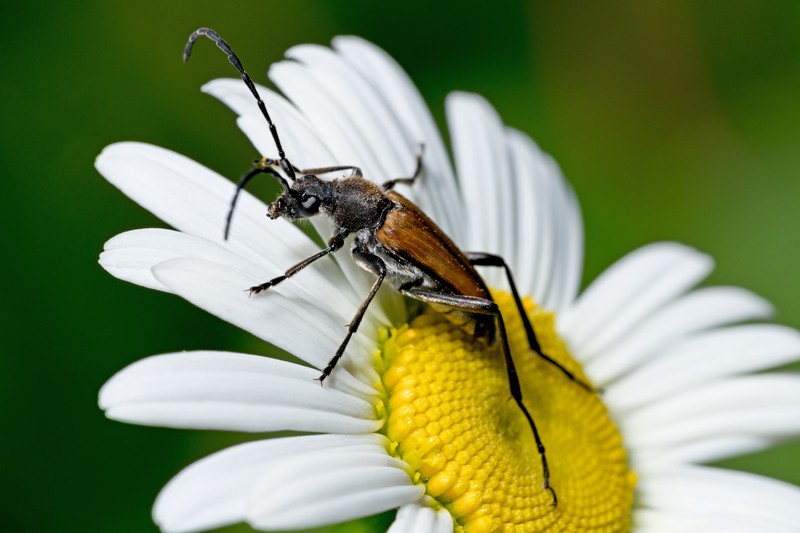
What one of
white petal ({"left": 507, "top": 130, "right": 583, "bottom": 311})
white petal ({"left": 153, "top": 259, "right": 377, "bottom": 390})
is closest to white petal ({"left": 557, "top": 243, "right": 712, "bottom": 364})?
→ white petal ({"left": 507, "top": 130, "right": 583, "bottom": 311})

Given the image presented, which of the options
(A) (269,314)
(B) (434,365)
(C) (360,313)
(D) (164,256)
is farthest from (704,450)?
(D) (164,256)

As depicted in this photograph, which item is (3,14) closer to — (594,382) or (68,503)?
(68,503)

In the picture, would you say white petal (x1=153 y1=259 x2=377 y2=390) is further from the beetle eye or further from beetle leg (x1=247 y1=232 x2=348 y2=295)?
the beetle eye

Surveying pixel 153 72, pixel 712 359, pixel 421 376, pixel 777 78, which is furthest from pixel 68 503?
pixel 777 78

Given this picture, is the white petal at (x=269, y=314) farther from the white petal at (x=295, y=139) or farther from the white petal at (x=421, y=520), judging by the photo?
the white petal at (x=421, y=520)

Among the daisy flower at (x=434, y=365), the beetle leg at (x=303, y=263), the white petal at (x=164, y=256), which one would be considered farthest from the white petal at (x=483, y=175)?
the white petal at (x=164, y=256)

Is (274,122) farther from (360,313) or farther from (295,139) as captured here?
(360,313)

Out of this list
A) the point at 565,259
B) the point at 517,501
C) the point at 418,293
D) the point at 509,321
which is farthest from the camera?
the point at 565,259
